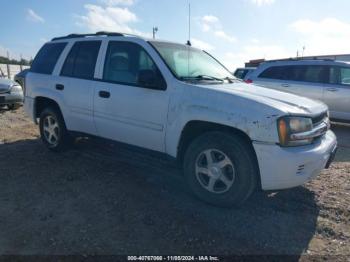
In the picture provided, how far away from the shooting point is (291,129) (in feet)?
11.1

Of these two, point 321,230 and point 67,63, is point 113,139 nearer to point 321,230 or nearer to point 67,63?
point 67,63

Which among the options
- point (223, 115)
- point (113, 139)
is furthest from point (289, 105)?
point (113, 139)

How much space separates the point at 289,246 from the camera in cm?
314

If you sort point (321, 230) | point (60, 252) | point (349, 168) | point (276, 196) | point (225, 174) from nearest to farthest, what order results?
point (60, 252) → point (321, 230) → point (225, 174) → point (276, 196) → point (349, 168)

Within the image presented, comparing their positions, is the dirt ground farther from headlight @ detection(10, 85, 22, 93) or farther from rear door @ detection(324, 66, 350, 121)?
headlight @ detection(10, 85, 22, 93)

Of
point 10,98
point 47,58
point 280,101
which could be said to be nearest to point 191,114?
point 280,101

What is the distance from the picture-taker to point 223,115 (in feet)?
11.9

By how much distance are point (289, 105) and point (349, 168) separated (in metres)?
2.55

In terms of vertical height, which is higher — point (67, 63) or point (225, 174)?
point (67, 63)

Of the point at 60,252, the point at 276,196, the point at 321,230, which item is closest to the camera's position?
the point at 60,252

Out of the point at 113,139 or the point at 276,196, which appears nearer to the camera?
the point at 276,196

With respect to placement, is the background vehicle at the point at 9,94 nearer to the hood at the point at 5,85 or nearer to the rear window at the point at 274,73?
the hood at the point at 5,85

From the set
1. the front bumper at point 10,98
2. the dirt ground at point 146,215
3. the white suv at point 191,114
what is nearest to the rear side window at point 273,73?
the dirt ground at point 146,215

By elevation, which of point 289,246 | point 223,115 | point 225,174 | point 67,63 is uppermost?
point 67,63
